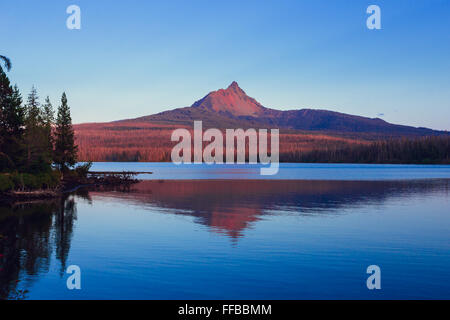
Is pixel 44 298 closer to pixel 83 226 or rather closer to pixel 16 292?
pixel 16 292

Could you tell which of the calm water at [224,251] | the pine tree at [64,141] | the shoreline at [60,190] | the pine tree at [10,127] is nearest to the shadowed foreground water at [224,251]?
the calm water at [224,251]

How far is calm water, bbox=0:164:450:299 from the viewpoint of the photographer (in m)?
16.5

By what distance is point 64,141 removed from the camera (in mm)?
70625

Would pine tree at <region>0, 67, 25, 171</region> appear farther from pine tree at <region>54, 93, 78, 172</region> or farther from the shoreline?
pine tree at <region>54, 93, 78, 172</region>

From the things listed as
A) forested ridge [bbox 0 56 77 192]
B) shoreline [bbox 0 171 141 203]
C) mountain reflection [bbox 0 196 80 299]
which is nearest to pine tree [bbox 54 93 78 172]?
shoreline [bbox 0 171 141 203]

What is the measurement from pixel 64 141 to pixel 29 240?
48.4m

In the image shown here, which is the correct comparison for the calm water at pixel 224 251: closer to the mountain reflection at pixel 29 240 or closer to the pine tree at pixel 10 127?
the mountain reflection at pixel 29 240

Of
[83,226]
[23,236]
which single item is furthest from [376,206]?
[23,236]

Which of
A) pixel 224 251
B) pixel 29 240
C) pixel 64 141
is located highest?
pixel 64 141

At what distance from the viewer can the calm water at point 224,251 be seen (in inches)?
649

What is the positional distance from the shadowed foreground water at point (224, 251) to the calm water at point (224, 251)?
0.05 meters

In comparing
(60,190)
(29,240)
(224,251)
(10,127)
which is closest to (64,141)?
(60,190)

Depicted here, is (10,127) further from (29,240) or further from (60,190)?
(29,240)
